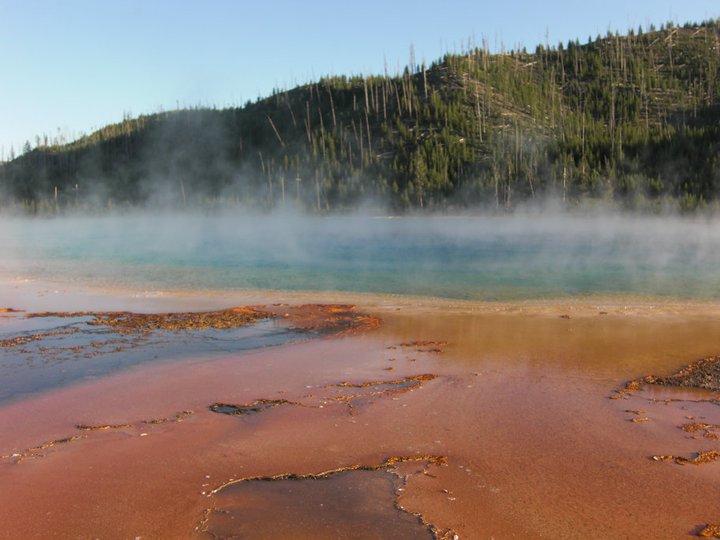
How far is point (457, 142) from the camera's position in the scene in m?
80.6

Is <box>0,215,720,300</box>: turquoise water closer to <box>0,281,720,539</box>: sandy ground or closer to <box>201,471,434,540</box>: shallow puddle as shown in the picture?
<box>0,281,720,539</box>: sandy ground

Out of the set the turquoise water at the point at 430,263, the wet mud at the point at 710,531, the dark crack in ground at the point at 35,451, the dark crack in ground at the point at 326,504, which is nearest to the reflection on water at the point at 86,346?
the dark crack in ground at the point at 35,451

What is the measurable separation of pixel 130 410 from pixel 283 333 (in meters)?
5.18

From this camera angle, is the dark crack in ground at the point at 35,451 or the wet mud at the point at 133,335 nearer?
the dark crack in ground at the point at 35,451

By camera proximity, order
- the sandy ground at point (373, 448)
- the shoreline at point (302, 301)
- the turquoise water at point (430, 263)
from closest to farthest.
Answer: the sandy ground at point (373, 448)
the shoreline at point (302, 301)
the turquoise water at point (430, 263)

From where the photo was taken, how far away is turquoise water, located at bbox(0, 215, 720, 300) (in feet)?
68.8

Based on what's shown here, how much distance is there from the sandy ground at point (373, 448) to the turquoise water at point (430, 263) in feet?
→ 29.1

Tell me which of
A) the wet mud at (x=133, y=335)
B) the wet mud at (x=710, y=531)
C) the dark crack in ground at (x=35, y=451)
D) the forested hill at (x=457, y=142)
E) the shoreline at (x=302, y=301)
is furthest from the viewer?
→ the forested hill at (x=457, y=142)

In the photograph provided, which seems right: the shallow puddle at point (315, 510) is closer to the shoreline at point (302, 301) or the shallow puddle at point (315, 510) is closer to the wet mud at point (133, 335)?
the wet mud at point (133, 335)

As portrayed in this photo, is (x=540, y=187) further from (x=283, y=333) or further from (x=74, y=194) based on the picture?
(x=74, y=194)

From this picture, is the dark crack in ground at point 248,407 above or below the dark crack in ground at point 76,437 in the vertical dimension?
below

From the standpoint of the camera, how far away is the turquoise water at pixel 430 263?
826 inches

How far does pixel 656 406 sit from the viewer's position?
8133 mm

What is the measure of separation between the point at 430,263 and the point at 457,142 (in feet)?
178
